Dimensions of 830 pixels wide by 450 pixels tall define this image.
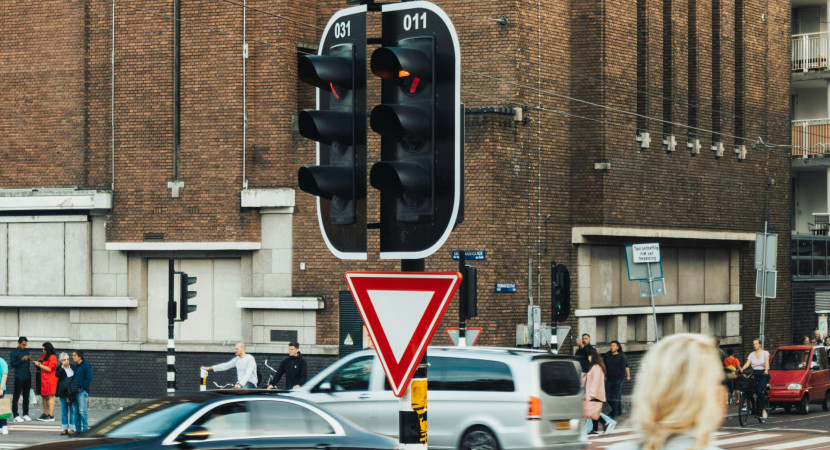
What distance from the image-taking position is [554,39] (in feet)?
93.1

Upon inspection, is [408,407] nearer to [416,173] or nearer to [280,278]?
[416,173]

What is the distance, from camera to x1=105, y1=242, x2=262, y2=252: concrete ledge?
90.3 ft

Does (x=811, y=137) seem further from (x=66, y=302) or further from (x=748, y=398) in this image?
(x=66, y=302)

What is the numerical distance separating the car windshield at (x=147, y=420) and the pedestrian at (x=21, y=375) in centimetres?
1536

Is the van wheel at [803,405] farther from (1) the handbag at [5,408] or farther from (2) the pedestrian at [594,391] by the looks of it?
(1) the handbag at [5,408]

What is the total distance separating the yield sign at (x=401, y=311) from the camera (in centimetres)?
696

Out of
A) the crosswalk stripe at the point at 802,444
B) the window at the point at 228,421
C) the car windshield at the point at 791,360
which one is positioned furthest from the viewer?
the car windshield at the point at 791,360

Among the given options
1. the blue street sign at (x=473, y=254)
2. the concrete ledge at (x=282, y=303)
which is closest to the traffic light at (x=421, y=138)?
the blue street sign at (x=473, y=254)

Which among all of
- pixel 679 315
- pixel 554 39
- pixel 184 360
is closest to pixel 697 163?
pixel 679 315

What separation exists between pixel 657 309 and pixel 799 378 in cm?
416

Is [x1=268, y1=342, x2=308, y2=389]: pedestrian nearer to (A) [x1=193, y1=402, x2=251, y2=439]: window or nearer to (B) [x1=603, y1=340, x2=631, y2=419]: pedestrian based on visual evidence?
(B) [x1=603, y1=340, x2=631, y2=419]: pedestrian

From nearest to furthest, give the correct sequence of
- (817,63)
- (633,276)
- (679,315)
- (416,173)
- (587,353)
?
(416,173) < (587,353) < (633,276) < (679,315) < (817,63)

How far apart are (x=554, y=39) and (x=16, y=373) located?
547 inches

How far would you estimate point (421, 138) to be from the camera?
22.5ft
